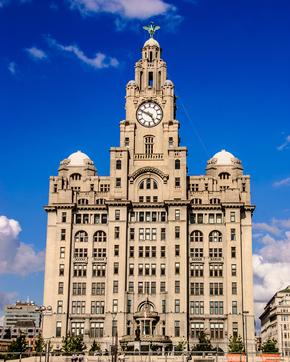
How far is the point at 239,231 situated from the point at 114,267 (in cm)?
2886

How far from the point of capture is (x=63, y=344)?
135 m

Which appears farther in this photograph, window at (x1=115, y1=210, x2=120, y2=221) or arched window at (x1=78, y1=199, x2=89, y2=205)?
arched window at (x1=78, y1=199, x2=89, y2=205)

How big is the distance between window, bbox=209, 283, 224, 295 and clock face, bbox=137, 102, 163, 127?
40840 mm

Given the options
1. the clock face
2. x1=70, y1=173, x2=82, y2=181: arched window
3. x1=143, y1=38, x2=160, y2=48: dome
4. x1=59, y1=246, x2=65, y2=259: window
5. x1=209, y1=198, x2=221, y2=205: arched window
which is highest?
x1=143, y1=38, x2=160, y2=48: dome

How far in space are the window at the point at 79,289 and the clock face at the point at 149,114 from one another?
40.9 meters

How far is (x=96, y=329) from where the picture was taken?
139875 millimetres

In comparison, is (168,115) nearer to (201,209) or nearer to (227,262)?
(201,209)

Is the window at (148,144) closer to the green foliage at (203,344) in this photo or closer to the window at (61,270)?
the window at (61,270)

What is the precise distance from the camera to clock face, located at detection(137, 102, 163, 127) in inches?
6102

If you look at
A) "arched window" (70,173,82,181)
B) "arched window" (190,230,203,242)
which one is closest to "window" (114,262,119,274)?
"arched window" (190,230,203,242)

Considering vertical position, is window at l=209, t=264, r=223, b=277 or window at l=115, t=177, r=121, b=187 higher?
window at l=115, t=177, r=121, b=187

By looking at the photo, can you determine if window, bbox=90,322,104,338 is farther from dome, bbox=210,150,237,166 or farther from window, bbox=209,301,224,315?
dome, bbox=210,150,237,166

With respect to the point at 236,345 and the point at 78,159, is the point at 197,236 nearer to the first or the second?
the point at 236,345

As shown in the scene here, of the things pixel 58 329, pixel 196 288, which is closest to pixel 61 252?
pixel 58 329
